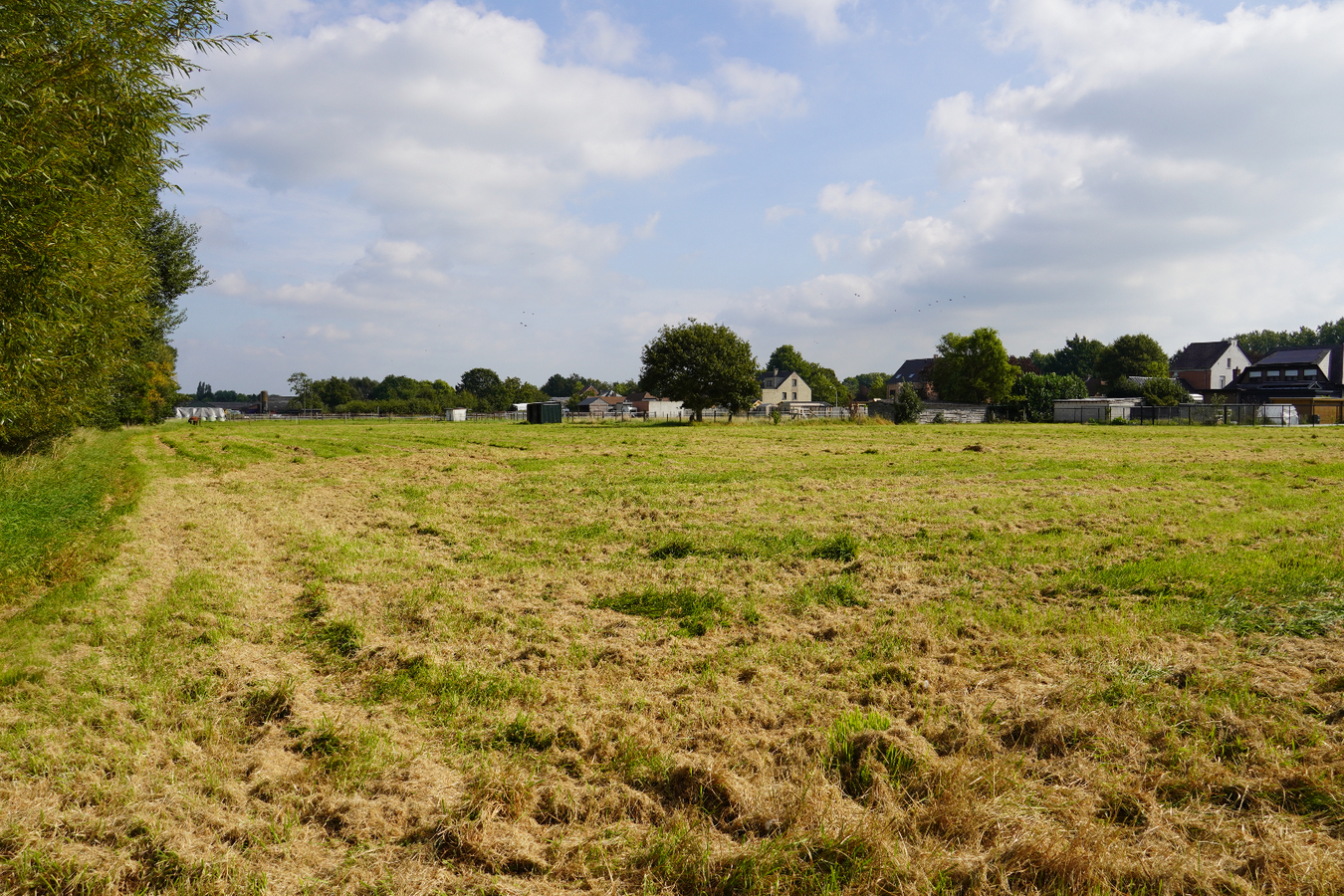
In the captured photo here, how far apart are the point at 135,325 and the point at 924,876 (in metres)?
24.0

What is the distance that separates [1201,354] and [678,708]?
11202cm

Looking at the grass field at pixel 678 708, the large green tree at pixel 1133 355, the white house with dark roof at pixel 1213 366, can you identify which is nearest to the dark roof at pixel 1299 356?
the white house with dark roof at pixel 1213 366

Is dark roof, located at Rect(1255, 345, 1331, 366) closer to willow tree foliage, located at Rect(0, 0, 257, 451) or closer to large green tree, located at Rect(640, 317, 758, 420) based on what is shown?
large green tree, located at Rect(640, 317, 758, 420)

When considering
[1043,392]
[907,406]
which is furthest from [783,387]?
[907,406]

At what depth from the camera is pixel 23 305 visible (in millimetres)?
7445

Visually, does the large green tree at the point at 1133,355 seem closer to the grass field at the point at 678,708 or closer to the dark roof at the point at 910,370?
the dark roof at the point at 910,370

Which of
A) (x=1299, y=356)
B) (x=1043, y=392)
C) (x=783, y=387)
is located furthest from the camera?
(x=783, y=387)

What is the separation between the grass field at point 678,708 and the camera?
3.02 meters

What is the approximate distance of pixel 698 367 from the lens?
48.7 m

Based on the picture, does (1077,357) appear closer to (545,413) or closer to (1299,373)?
(1299,373)

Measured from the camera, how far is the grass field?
119 inches

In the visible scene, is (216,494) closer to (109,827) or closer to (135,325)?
(135,325)

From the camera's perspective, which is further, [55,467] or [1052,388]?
[1052,388]

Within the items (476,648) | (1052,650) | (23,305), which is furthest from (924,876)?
(23,305)
